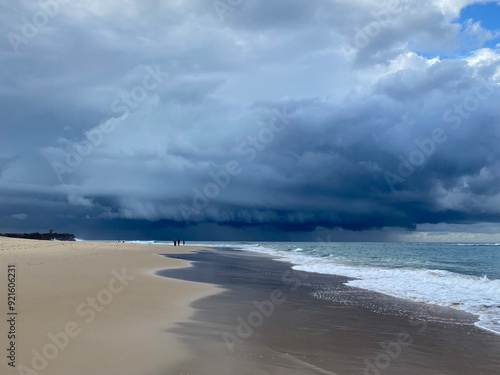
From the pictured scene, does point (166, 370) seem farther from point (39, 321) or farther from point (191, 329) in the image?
point (39, 321)

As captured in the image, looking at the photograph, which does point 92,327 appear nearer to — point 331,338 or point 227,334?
point 227,334

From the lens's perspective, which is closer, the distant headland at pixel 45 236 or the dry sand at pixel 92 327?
the dry sand at pixel 92 327

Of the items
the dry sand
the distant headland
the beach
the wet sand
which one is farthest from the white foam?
the distant headland

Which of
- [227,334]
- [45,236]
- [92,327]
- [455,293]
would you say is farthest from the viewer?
[45,236]

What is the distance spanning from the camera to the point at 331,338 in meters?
10.8

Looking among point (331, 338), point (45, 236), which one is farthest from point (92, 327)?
point (45, 236)

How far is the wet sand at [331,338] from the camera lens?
838 centimetres

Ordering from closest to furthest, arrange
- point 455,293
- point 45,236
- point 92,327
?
point 92,327
point 455,293
point 45,236

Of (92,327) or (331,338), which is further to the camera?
(331,338)

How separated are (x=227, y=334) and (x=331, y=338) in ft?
8.63

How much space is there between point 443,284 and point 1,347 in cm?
2419

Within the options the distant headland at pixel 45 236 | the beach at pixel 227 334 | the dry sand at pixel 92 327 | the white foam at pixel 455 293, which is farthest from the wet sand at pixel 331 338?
the distant headland at pixel 45 236

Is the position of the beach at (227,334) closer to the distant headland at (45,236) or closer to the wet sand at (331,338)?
the wet sand at (331,338)

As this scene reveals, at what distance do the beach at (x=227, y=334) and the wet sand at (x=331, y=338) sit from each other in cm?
2
